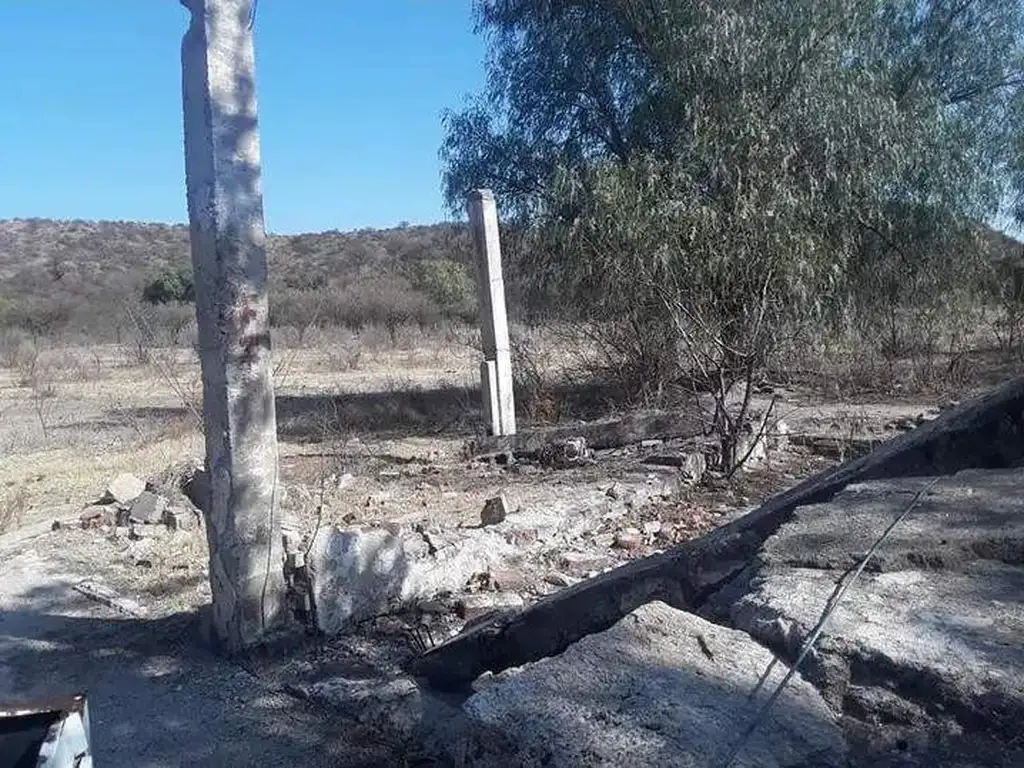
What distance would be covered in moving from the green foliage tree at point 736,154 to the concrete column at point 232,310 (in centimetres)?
545

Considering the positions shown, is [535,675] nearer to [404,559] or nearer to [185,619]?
[404,559]

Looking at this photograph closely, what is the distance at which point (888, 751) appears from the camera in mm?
2682

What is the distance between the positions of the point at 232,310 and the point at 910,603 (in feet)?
10.3

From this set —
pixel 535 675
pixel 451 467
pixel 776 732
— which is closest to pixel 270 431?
pixel 535 675

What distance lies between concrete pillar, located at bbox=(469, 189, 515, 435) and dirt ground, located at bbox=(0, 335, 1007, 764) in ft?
2.06

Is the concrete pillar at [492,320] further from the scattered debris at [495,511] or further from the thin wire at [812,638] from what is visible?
the thin wire at [812,638]

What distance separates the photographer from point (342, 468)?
9508mm

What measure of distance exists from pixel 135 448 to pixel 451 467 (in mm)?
3883

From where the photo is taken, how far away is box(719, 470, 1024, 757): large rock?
2.80 metres

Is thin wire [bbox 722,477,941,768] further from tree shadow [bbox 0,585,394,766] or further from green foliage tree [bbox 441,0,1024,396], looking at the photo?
green foliage tree [bbox 441,0,1024,396]

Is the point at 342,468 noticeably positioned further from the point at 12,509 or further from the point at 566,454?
the point at 12,509

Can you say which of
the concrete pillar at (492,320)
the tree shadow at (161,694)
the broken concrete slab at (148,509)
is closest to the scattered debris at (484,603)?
the tree shadow at (161,694)

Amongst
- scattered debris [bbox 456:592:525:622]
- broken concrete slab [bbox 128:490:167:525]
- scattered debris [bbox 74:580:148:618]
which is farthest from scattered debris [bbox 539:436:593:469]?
scattered debris [bbox 74:580:148:618]

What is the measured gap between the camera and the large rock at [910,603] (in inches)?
110
